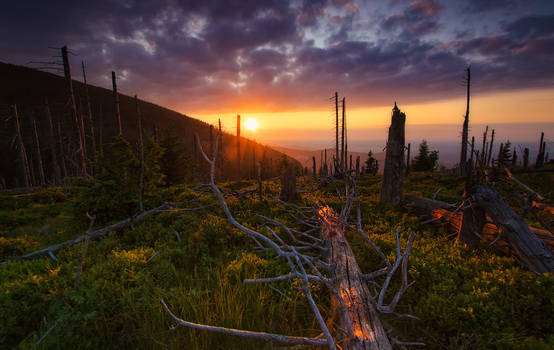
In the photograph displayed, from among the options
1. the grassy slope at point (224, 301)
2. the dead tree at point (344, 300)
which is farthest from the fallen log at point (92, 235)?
the dead tree at point (344, 300)

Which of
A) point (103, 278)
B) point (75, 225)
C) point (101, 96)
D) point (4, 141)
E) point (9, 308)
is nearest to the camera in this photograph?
point (9, 308)

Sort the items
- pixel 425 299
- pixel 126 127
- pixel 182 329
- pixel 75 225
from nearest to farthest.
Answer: pixel 182 329
pixel 425 299
pixel 75 225
pixel 126 127

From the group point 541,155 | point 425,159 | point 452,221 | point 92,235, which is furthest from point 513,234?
point 541,155

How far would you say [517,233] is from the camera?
15.4ft

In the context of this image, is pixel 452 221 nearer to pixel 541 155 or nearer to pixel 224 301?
pixel 224 301

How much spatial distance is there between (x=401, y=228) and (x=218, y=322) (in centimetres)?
641

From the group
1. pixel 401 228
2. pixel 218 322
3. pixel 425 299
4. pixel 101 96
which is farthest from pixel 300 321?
pixel 101 96

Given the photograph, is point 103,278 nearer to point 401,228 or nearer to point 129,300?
point 129,300

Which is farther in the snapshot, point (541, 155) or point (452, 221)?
point (541, 155)

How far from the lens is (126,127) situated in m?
84.2

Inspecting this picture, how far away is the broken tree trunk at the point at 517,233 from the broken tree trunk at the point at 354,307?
3.84 meters

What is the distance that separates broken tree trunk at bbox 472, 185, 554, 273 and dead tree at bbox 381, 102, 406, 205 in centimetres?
408

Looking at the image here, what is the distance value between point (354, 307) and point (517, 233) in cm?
493

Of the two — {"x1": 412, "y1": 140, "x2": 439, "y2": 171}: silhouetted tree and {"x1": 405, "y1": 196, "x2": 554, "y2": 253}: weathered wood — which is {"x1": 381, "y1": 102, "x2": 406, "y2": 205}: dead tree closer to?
{"x1": 405, "y1": 196, "x2": 554, "y2": 253}: weathered wood
